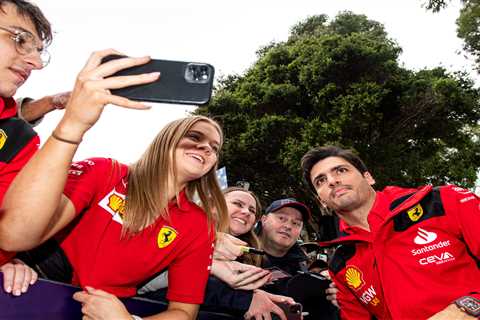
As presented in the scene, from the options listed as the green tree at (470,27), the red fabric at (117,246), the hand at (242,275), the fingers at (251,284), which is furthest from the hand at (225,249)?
the green tree at (470,27)

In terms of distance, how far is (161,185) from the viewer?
207 centimetres

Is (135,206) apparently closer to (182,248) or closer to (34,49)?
(182,248)

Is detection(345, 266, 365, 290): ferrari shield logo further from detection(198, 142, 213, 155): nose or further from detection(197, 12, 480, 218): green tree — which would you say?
detection(197, 12, 480, 218): green tree

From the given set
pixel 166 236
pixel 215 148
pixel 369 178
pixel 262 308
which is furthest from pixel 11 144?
pixel 369 178

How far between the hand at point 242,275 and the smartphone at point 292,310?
26 centimetres

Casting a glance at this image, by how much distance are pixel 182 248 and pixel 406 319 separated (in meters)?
1.61

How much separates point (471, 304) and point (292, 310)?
100cm

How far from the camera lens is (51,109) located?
2215mm

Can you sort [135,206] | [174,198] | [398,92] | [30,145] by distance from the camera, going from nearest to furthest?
[30,145] → [135,206] → [174,198] → [398,92]

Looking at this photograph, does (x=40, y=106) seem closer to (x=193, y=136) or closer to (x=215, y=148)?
(x=193, y=136)

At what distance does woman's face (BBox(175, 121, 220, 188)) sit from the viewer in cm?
216

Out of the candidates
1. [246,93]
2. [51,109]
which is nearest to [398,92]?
[246,93]

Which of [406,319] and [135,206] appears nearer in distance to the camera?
[135,206]

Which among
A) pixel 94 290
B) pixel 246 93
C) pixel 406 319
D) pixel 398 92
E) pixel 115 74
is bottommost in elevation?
pixel 94 290
